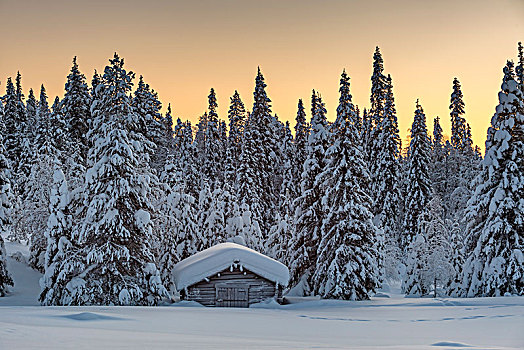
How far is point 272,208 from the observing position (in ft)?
180

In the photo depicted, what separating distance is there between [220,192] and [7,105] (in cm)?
4819

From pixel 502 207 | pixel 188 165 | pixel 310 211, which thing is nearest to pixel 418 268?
pixel 310 211

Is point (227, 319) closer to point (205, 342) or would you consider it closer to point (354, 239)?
point (205, 342)

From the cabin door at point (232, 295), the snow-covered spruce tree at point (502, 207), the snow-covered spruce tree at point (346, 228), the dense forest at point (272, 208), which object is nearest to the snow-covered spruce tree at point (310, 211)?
the dense forest at point (272, 208)

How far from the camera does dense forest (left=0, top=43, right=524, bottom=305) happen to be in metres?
25.1

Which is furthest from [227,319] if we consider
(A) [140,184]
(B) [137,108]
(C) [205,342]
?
(B) [137,108]

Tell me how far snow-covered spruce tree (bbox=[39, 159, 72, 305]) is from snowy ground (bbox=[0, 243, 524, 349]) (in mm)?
10751

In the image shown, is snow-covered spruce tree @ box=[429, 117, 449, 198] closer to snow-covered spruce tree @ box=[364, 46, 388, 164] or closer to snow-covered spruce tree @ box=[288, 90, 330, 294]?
snow-covered spruce tree @ box=[364, 46, 388, 164]

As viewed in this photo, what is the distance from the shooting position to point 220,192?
4403cm

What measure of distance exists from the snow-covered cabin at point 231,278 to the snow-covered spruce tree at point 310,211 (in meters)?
5.50

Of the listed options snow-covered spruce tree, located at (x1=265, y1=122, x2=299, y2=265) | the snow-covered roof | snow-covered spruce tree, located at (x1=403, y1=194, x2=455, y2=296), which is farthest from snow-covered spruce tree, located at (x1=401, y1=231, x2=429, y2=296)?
the snow-covered roof

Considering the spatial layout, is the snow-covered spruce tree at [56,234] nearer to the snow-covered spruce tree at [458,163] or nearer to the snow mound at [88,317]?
the snow mound at [88,317]

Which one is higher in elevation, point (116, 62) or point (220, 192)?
point (116, 62)

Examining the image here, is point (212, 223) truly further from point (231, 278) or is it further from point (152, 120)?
point (152, 120)
